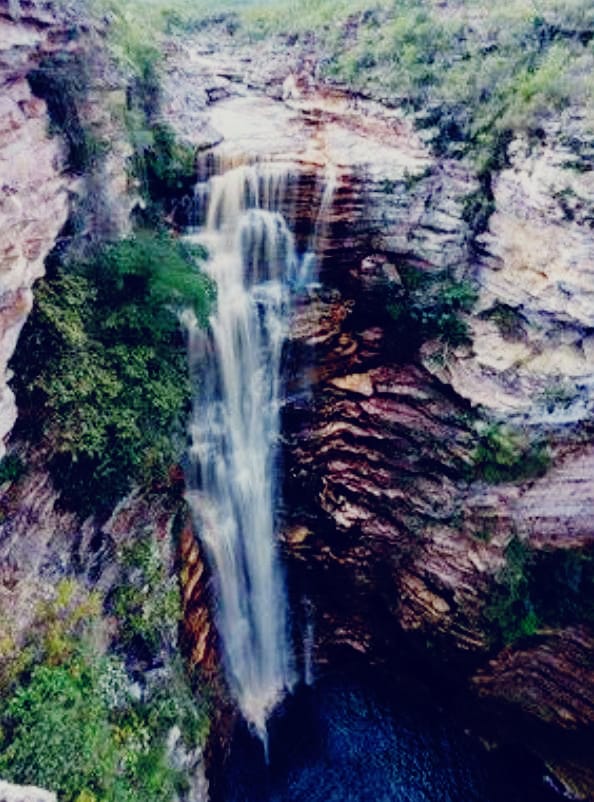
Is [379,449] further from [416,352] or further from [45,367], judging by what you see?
[45,367]

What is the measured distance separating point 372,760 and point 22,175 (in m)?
12.7

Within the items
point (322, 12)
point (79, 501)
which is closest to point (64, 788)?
point (79, 501)

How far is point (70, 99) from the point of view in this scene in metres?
9.17

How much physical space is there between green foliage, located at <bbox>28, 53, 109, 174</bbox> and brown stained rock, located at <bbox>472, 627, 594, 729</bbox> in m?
11.4

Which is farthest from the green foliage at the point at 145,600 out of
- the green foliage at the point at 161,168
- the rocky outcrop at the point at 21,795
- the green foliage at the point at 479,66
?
the green foliage at the point at 479,66

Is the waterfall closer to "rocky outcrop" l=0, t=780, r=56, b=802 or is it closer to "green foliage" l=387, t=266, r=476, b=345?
"green foliage" l=387, t=266, r=476, b=345

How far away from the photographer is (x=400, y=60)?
52.4 ft

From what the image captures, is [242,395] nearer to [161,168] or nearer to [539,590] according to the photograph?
[161,168]

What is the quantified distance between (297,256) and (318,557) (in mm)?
6583

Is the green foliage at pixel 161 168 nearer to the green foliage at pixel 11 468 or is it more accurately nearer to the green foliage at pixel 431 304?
the green foliage at pixel 431 304

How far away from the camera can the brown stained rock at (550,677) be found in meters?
12.9

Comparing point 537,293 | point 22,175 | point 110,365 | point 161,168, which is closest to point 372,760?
point 537,293

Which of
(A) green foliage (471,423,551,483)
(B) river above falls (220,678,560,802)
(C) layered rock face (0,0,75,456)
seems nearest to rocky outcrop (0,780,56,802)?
(C) layered rock face (0,0,75,456)

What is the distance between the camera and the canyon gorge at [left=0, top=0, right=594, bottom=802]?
11.4m
